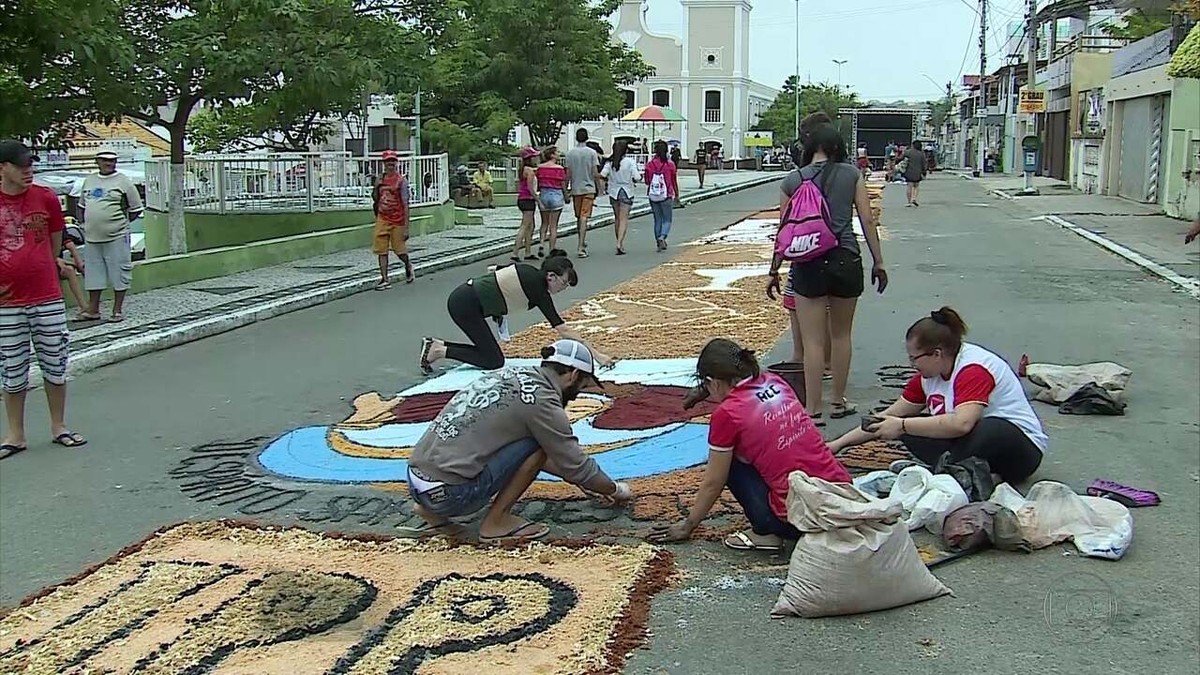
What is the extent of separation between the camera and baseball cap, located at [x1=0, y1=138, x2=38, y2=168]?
7191 millimetres

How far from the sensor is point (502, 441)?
5.34 metres

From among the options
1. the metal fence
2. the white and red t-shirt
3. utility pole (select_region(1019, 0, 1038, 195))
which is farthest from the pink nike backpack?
utility pole (select_region(1019, 0, 1038, 195))

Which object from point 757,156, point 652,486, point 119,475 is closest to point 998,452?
point 652,486

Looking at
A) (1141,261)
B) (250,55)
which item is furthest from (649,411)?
(1141,261)

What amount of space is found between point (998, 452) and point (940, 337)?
2.11 ft

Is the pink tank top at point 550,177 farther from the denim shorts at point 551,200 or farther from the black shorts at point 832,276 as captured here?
the black shorts at point 832,276

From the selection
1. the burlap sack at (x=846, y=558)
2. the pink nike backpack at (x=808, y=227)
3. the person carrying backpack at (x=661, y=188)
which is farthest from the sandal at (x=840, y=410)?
the person carrying backpack at (x=661, y=188)

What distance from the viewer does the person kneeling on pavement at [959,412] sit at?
18.6 ft

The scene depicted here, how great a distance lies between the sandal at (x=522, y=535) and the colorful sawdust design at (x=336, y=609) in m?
0.12

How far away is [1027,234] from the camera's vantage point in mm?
22516

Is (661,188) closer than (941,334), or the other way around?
(941,334)

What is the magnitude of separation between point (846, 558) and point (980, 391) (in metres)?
1.59

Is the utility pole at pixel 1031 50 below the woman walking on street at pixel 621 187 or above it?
above

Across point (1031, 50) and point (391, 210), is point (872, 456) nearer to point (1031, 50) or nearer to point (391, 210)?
point (391, 210)
